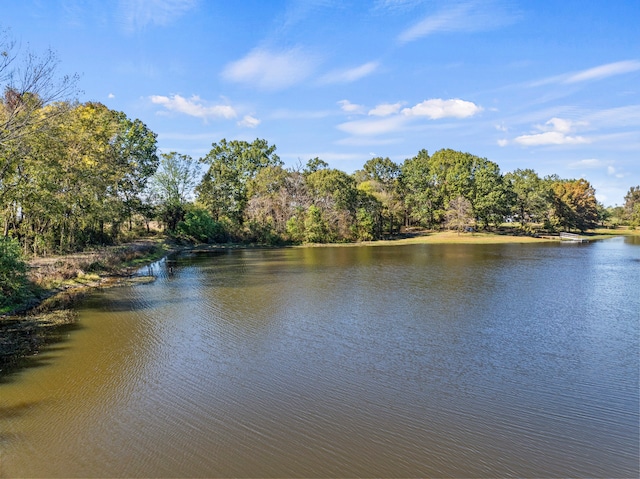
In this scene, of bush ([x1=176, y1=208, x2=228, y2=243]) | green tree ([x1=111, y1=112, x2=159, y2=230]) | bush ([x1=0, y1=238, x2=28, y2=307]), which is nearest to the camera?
bush ([x1=0, y1=238, x2=28, y2=307])

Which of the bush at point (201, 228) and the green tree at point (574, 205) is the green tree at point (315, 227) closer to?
the bush at point (201, 228)

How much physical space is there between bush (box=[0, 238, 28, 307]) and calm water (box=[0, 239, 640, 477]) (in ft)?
8.54

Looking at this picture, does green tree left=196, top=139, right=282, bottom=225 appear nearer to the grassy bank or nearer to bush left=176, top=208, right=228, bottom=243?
bush left=176, top=208, right=228, bottom=243

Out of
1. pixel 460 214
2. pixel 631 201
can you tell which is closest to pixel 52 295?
pixel 460 214

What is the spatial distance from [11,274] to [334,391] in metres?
14.3

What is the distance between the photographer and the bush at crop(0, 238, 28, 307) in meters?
15.4

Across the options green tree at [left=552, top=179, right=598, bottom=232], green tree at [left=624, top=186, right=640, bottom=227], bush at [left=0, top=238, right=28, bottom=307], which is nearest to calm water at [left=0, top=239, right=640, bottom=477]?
bush at [left=0, top=238, right=28, bottom=307]

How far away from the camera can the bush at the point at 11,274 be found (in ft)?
50.4

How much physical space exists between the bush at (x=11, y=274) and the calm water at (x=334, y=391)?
260 centimetres

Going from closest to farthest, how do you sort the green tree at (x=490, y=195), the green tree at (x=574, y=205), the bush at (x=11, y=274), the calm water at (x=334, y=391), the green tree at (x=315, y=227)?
1. the calm water at (x=334, y=391)
2. the bush at (x=11, y=274)
3. the green tree at (x=315, y=227)
4. the green tree at (x=490, y=195)
5. the green tree at (x=574, y=205)

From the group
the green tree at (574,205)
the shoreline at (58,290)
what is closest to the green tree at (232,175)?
the shoreline at (58,290)

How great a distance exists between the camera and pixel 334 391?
381 inches

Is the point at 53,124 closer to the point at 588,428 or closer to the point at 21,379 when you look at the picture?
the point at 21,379

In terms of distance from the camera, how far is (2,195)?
20.9 metres
